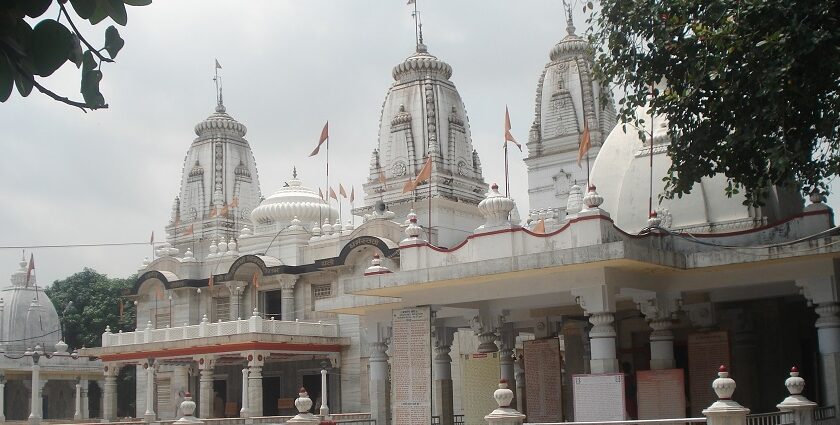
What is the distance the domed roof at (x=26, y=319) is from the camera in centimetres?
4625

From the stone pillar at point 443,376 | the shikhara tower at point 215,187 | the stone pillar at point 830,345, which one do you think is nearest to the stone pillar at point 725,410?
the stone pillar at point 830,345

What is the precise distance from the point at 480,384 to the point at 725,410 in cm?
A: 845

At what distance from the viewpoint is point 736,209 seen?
17.6 metres

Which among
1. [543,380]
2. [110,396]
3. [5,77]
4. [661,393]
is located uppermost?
[5,77]

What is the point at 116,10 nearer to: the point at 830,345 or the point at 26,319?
the point at 830,345

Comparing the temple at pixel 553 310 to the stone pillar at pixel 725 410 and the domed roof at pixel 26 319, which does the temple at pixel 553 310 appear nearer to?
the stone pillar at pixel 725 410

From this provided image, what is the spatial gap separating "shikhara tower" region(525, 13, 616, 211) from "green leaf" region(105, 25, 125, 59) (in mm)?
41258

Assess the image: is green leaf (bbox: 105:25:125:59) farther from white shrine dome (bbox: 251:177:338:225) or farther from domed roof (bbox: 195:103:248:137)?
domed roof (bbox: 195:103:248:137)

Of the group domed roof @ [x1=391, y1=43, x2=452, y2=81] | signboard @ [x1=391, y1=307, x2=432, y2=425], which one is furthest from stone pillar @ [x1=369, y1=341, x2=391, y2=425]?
domed roof @ [x1=391, y1=43, x2=452, y2=81]

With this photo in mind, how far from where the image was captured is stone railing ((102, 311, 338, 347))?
30.7 m

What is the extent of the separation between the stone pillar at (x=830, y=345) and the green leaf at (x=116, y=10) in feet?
45.7

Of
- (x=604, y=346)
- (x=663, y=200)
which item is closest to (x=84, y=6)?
(x=604, y=346)

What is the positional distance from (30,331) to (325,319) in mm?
20067

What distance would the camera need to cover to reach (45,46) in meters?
3.46
